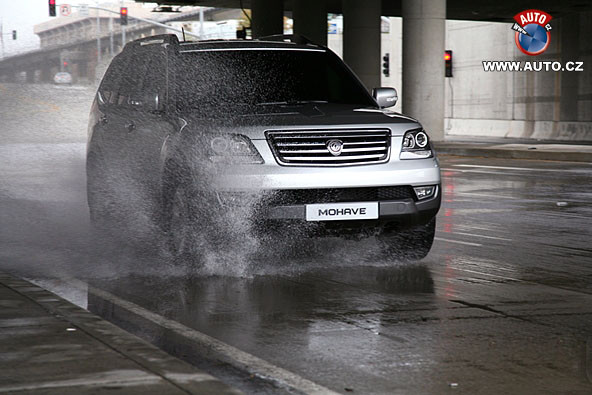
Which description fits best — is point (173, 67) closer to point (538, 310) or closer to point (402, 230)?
point (402, 230)

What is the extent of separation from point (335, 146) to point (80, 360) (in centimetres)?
387

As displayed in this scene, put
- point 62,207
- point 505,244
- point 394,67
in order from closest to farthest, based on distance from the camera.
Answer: point 505,244
point 62,207
point 394,67

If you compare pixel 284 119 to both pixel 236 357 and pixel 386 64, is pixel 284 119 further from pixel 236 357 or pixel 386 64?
pixel 386 64

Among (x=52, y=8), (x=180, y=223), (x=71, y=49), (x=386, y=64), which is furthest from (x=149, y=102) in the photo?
(x=386, y=64)

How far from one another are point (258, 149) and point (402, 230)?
4.59ft

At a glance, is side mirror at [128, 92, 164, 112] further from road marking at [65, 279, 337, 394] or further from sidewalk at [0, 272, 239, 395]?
sidewalk at [0, 272, 239, 395]

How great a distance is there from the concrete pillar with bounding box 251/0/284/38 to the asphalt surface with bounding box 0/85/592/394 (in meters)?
32.2

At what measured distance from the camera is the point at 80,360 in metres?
5.19

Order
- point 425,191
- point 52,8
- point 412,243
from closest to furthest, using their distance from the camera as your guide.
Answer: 1. point 425,191
2. point 412,243
3. point 52,8

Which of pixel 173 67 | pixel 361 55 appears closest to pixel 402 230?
pixel 173 67

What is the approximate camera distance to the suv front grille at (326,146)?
8508 millimetres

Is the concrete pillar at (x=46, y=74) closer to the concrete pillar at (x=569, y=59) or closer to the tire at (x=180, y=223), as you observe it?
the concrete pillar at (x=569, y=59)

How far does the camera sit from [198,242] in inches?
342

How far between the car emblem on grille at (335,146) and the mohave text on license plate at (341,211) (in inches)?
16.7
